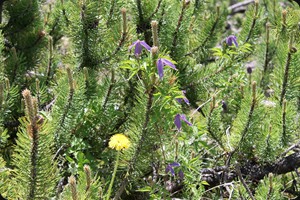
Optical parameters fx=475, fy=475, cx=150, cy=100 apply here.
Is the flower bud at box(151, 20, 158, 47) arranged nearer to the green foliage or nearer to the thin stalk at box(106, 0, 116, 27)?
the green foliage

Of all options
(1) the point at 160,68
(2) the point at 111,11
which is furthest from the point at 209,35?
(1) the point at 160,68

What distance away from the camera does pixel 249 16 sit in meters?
3.18

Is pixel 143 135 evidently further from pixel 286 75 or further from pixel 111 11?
pixel 286 75

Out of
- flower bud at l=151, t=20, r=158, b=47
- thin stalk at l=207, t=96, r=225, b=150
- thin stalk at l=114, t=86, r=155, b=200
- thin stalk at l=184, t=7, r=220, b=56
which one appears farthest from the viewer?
thin stalk at l=184, t=7, r=220, b=56

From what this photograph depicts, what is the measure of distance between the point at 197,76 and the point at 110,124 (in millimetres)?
661

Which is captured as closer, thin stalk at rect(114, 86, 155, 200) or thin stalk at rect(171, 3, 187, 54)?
thin stalk at rect(114, 86, 155, 200)

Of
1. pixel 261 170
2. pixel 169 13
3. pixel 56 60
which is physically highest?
pixel 169 13

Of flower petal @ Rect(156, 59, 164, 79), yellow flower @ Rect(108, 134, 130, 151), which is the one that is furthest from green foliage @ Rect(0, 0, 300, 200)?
yellow flower @ Rect(108, 134, 130, 151)

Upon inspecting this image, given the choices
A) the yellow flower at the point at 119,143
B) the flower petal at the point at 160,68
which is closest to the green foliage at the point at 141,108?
the flower petal at the point at 160,68

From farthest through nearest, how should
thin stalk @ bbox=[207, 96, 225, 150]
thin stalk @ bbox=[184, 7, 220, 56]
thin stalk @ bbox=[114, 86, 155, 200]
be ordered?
thin stalk @ bbox=[184, 7, 220, 56] < thin stalk @ bbox=[207, 96, 225, 150] < thin stalk @ bbox=[114, 86, 155, 200]

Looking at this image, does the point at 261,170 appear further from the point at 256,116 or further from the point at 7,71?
the point at 7,71

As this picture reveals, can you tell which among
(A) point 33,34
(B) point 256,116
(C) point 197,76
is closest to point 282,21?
(C) point 197,76

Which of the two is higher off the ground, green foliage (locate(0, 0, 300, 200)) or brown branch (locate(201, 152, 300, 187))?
green foliage (locate(0, 0, 300, 200))

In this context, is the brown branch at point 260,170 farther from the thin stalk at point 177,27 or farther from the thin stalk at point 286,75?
the thin stalk at point 177,27
